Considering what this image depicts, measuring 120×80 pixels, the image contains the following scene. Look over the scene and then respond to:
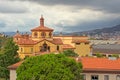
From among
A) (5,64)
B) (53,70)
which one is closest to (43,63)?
(53,70)

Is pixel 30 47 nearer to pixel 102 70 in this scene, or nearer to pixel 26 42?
pixel 26 42

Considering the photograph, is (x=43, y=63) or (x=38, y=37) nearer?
(x=43, y=63)

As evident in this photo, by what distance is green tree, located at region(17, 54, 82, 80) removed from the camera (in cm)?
4244

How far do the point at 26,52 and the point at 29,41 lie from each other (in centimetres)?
363

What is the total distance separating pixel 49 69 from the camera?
42.7m

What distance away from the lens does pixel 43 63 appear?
4322cm

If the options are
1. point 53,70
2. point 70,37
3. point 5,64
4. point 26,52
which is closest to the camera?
point 53,70

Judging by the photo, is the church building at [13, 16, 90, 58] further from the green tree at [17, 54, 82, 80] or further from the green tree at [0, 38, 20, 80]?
the green tree at [17, 54, 82, 80]

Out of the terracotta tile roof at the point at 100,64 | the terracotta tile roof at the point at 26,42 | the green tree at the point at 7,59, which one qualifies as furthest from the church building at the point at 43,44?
the terracotta tile roof at the point at 100,64

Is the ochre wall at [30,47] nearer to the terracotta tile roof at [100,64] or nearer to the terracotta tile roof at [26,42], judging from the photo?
the terracotta tile roof at [26,42]

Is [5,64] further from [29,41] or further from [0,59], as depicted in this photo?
[29,41]

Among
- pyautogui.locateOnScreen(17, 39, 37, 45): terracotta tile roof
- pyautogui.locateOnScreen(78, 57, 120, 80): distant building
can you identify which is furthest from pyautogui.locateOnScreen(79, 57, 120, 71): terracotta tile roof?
pyautogui.locateOnScreen(17, 39, 37, 45): terracotta tile roof

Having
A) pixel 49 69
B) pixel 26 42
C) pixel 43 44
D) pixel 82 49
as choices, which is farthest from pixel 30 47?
pixel 49 69

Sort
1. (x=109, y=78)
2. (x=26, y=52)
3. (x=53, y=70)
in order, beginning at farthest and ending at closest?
1. (x=26, y=52)
2. (x=109, y=78)
3. (x=53, y=70)
